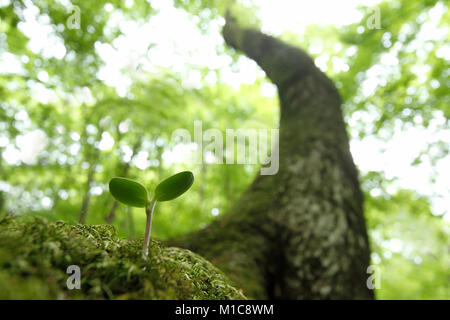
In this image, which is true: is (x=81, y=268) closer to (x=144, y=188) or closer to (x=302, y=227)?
(x=144, y=188)

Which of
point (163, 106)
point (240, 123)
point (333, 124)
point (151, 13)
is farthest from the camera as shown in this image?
point (240, 123)

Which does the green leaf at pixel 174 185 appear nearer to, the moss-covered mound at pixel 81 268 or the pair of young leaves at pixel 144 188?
the pair of young leaves at pixel 144 188

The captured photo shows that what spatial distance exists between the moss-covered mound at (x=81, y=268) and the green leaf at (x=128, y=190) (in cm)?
11

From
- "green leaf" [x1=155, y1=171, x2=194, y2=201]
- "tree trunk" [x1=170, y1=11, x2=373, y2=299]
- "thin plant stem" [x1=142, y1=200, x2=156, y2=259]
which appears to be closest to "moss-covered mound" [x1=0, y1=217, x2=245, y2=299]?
"thin plant stem" [x1=142, y1=200, x2=156, y2=259]

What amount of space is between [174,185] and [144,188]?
2.7 inches

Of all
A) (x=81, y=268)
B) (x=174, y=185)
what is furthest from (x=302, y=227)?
(x=81, y=268)

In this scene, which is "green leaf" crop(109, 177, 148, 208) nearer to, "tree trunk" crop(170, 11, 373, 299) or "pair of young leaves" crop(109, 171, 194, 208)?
"pair of young leaves" crop(109, 171, 194, 208)

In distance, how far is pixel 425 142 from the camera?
16.3 ft

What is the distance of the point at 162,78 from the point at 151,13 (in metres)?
1.83

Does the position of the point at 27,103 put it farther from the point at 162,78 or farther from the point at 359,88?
the point at 359,88

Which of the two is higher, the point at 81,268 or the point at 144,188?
the point at 144,188

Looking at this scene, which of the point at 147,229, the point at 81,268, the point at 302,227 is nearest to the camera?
the point at 81,268

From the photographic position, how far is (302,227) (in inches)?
68.4
